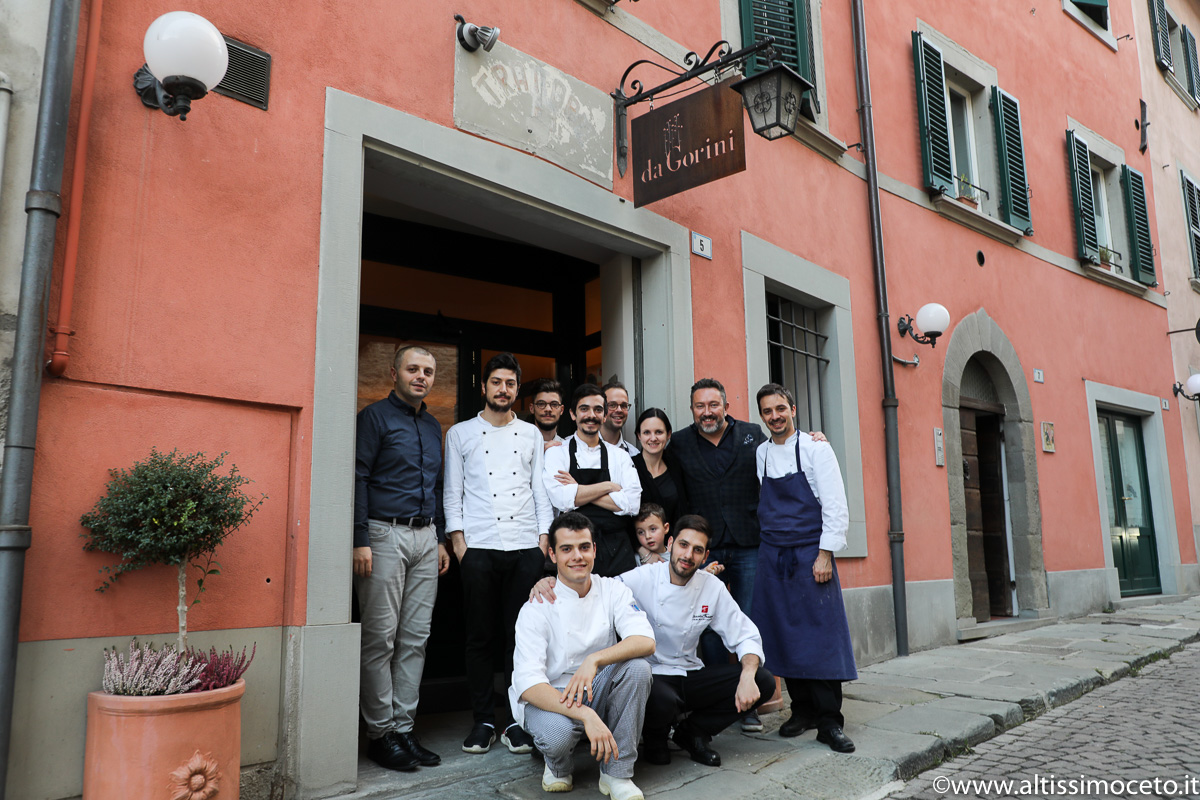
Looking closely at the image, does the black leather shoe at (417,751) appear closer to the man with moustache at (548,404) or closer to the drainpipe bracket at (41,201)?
the man with moustache at (548,404)

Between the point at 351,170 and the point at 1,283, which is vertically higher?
the point at 351,170

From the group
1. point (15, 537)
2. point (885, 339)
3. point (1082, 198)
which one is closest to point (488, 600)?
point (15, 537)

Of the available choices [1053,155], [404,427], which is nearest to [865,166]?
[1053,155]

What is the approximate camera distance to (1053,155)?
1039 centimetres

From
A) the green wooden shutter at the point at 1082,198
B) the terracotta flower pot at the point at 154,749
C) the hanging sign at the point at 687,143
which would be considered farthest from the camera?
the green wooden shutter at the point at 1082,198

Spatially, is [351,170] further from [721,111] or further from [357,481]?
[721,111]

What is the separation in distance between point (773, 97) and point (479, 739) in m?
3.78

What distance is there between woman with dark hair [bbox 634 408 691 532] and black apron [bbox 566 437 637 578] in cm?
38

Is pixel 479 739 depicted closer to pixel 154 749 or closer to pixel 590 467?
pixel 590 467

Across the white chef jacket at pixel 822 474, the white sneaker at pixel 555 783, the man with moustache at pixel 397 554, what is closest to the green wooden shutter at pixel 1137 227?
the white chef jacket at pixel 822 474

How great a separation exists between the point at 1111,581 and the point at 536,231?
8537 millimetres

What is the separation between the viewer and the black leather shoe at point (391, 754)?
3.88 m

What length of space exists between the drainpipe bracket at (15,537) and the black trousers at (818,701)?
3.54 metres

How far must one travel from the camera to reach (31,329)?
2938 mm
